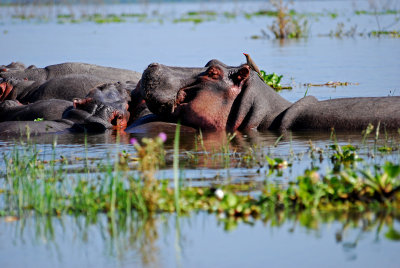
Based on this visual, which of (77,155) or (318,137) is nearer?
(77,155)

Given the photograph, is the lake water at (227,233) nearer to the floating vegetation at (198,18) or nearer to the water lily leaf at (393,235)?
the water lily leaf at (393,235)

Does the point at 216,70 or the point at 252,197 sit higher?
the point at 216,70

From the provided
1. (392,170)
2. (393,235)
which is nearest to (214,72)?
(392,170)

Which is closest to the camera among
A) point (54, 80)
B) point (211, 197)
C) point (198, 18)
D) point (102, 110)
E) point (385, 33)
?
point (211, 197)

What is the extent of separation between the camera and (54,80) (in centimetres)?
1170

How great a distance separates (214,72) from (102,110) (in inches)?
65.9

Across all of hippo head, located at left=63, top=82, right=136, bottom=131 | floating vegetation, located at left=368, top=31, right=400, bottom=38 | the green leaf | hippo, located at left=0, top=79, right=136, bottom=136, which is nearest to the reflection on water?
the green leaf

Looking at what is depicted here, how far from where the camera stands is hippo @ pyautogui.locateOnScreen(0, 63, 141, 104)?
37.5 ft

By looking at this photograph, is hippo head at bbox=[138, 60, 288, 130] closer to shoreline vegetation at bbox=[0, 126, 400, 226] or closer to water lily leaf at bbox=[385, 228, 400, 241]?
shoreline vegetation at bbox=[0, 126, 400, 226]

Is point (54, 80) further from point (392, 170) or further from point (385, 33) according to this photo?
point (385, 33)

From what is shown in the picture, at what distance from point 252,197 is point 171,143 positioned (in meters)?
3.11

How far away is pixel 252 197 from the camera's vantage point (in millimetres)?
5398

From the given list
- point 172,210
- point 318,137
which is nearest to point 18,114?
point 318,137

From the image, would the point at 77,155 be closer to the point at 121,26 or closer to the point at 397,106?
the point at 397,106
